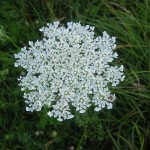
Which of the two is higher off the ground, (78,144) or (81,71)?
(81,71)

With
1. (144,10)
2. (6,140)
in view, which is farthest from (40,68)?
(144,10)

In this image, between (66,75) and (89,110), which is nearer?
(66,75)

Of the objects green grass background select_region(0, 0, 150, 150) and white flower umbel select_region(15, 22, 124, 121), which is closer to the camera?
white flower umbel select_region(15, 22, 124, 121)

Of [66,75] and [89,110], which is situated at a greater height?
[66,75]

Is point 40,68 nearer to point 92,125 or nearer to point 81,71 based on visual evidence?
point 81,71
